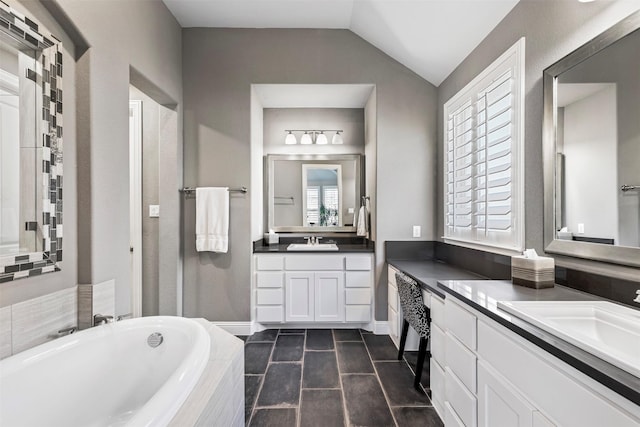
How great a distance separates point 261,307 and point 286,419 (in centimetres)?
131

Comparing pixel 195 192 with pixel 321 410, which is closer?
pixel 321 410

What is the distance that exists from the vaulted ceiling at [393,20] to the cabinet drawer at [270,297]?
263cm

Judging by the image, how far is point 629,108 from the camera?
3.80 ft

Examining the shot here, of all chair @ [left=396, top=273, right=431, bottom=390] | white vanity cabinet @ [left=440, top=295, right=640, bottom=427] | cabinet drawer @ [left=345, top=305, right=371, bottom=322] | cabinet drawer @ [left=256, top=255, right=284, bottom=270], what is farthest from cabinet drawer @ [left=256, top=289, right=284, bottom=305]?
white vanity cabinet @ [left=440, top=295, right=640, bottom=427]

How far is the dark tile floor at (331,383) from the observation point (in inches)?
69.2

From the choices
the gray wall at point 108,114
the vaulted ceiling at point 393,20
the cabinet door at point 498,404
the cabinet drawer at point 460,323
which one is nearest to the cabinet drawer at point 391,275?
the cabinet drawer at point 460,323

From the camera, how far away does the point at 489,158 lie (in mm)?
2043


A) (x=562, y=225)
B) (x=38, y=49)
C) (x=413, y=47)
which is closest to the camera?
(x=38, y=49)

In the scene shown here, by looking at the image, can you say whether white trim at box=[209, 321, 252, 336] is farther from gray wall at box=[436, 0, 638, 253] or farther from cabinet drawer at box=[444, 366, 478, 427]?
gray wall at box=[436, 0, 638, 253]

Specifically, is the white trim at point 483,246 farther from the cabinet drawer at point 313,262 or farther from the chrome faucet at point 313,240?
the chrome faucet at point 313,240

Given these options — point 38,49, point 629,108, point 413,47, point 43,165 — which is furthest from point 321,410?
point 413,47

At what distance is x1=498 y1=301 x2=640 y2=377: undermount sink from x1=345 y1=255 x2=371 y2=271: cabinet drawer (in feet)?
5.76

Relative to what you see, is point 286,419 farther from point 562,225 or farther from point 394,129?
point 394,129

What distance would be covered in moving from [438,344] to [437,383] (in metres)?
0.26
